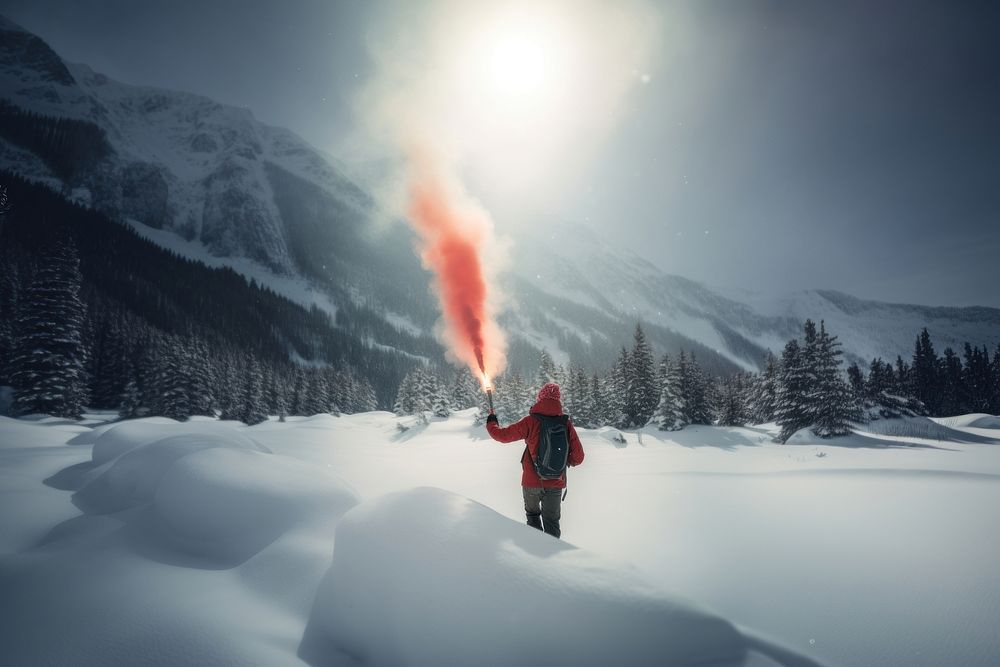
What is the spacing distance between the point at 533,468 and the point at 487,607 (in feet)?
8.09

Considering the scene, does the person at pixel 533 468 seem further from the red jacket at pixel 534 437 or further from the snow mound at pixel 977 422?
the snow mound at pixel 977 422

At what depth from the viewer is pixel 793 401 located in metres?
23.9

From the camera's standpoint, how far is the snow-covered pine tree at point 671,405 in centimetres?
3106

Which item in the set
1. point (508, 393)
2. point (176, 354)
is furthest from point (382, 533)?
point (176, 354)

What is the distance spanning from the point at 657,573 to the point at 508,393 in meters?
42.3

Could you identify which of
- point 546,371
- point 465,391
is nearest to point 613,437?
point 546,371

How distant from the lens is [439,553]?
2984 mm

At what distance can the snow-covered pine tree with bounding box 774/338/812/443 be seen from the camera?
76.6 ft

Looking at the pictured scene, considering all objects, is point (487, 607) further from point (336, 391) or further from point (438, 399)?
point (336, 391)

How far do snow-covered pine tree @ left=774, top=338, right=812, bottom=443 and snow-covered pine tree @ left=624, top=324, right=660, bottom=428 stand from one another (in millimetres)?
11616

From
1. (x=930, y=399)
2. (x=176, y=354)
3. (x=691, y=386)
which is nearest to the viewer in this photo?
(x=691, y=386)

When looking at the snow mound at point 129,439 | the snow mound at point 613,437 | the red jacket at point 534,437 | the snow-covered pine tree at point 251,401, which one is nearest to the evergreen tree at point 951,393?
the snow mound at point 613,437

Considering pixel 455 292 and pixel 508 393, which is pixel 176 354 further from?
pixel 455 292

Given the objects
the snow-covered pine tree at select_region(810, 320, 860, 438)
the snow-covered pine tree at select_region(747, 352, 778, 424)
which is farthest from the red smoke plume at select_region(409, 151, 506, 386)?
the snow-covered pine tree at select_region(747, 352, 778, 424)
